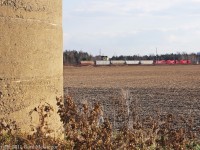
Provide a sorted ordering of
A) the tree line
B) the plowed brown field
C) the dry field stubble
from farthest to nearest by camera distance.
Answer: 1. the tree line
2. the plowed brown field
3. the dry field stubble

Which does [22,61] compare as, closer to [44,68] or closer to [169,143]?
[44,68]

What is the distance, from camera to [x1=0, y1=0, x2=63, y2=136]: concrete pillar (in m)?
5.44

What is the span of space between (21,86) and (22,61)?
0.32 metres

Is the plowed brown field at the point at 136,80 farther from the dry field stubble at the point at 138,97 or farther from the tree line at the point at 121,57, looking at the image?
the tree line at the point at 121,57

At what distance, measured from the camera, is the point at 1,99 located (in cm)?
539

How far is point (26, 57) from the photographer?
564 cm

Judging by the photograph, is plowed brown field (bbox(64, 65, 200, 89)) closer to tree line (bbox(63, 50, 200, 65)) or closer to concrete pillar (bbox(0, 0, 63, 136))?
concrete pillar (bbox(0, 0, 63, 136))

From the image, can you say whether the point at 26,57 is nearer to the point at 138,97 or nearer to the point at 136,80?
the point at 138,97

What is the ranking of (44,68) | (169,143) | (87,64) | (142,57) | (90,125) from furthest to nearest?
(142,57)
(87,64)
(44,68)
(169,143)
(90,125)

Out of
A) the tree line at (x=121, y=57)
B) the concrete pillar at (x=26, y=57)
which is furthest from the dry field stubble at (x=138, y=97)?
the tree line at (x=121, y=57)

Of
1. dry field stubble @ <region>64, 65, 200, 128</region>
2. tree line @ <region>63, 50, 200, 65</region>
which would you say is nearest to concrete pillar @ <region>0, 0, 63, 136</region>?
Answer: dry field stubble @ <region>64, 65, 200, 128</region>

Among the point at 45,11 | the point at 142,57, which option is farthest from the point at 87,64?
the point at 45,11

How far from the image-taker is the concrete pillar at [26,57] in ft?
17.9

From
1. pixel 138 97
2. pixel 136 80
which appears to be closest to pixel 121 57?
pixel 136 80
